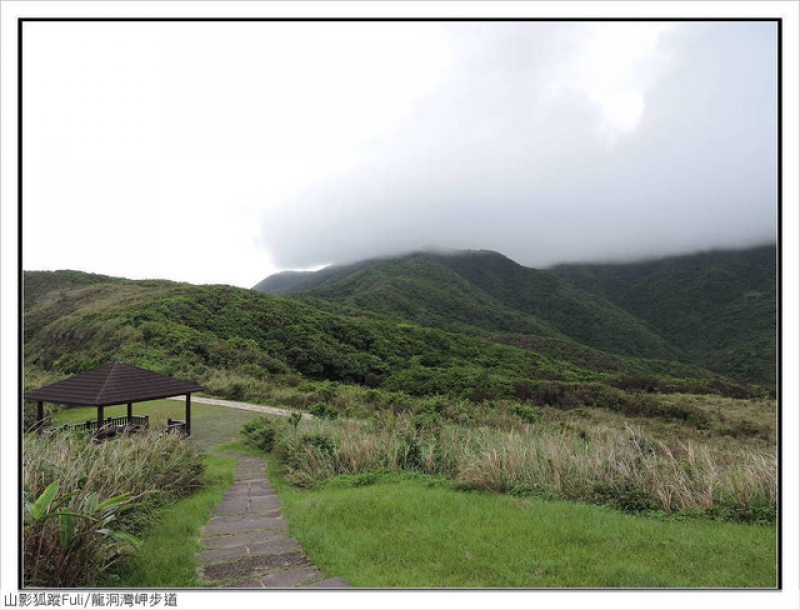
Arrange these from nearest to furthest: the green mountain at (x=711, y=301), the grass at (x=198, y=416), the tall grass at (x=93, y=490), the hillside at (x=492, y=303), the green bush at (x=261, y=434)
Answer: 1. the tall grass at (x=93, y=490)
2. the green bush at (x=261, y=434)
3. the grass at (x=198, y=416)
4. the green mountain at (x=711, y=301)
5. the hillside at (x=492, y=303)

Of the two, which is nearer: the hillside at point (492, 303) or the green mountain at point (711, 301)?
the green mountain at point (711, 301)

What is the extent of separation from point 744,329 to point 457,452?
63623mm

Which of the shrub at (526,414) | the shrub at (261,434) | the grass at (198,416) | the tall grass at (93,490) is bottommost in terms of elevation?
the shrub at (526,414)

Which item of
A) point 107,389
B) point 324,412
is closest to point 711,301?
point 324,412

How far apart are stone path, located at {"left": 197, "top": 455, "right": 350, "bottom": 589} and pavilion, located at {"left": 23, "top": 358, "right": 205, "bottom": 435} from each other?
3.18 m

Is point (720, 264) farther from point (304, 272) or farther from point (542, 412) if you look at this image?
point (304, 272)

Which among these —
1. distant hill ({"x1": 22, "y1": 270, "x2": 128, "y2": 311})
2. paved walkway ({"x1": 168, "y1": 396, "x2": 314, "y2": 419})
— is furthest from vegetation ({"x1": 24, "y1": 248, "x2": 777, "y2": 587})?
distant hill ({"x1": 22, "y1": 270, "x2": 128, "y2": 311})

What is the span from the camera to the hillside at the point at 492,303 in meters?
57.9

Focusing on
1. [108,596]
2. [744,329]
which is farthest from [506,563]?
[744,329]

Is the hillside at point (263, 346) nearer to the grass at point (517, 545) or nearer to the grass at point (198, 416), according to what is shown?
the grass at point (198, 416)

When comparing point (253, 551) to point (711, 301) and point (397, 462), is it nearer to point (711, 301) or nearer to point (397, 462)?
point (397, 462)

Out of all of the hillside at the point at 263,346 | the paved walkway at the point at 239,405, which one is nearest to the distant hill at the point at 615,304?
the hillside at the point at 263,346

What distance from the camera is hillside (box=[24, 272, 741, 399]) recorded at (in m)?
21.6

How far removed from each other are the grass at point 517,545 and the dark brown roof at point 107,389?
439 cm
